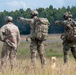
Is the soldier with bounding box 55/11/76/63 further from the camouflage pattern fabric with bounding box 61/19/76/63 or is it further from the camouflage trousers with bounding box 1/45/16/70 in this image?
the camouflage trousers with bounding box 1/45/16/70

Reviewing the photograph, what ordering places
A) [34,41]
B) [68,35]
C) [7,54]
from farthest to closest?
[68,35], [34,41], [7,54]

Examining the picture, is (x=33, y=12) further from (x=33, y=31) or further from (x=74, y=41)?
(x=74, y=41)

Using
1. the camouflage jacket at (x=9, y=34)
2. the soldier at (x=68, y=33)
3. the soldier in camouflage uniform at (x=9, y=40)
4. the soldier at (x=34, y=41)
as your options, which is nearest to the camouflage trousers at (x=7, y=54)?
the soldier in camouflage uniform at (x=9, y=40)

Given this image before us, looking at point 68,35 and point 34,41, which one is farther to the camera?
point 68,35

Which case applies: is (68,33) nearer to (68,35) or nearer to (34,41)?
(68,35)

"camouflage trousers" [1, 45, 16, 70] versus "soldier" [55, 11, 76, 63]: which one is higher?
"soldier" [55, 11, 76, 63]

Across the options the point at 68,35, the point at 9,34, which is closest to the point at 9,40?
the point at 9,34

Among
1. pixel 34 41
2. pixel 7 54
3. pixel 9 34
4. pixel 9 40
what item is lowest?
pixel 7 54

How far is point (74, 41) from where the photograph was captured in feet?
51.4

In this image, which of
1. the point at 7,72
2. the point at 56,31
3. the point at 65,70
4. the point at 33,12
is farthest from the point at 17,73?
the point at 56,31

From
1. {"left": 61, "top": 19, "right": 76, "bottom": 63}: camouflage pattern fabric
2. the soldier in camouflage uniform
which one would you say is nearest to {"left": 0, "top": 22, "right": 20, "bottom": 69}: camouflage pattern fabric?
the soldier in camouflage uniform

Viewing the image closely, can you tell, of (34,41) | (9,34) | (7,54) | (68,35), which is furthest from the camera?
(68,35)

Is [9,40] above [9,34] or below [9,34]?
below

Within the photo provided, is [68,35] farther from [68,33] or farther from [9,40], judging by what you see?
[9,40]
